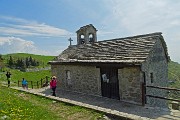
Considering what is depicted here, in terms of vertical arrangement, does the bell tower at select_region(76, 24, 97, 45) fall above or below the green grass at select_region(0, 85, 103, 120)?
A: above

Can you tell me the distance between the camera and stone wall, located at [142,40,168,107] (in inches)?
663

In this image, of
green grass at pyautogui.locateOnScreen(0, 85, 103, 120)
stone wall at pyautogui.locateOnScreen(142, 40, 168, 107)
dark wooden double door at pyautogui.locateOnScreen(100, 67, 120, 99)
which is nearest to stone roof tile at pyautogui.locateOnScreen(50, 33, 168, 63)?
stone wall at pyautogui.locateOnScreen(142, 40, 168, 107)

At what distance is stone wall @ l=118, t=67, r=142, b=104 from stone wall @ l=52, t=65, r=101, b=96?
2.54 metres

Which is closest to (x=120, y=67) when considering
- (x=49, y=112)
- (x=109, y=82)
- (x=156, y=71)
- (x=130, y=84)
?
(x=130, y=84)

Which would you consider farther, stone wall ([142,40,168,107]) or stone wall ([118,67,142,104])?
stone wall ([142,40,168,107])

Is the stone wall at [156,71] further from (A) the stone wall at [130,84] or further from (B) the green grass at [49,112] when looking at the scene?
(B) the green grass at [49,112]

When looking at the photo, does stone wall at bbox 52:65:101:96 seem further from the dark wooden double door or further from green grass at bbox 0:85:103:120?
green grass at bbox 0:85:103:120

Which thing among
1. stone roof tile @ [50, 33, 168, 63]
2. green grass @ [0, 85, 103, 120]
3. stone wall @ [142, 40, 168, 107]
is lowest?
green grass @ [0, 85, 103, 120]

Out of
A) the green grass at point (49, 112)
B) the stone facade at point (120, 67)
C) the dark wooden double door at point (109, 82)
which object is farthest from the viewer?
the dark wooden double door at point (109, 82)

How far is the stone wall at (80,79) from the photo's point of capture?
19406 millimetres

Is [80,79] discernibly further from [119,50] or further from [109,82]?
[119,50]

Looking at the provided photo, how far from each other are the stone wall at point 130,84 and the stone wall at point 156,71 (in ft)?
2.42

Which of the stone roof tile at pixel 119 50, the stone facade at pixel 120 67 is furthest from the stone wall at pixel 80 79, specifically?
the stone roof tile at pixel 119 50

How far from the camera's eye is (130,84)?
16.5 m
